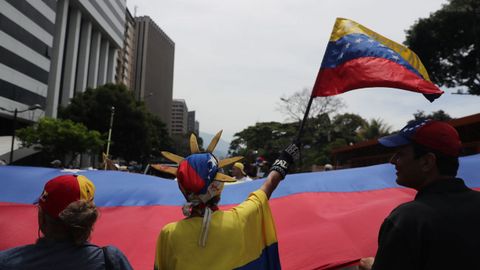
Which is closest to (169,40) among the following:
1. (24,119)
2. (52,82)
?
(52,82)

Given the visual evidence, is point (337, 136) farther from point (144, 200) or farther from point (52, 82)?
point (144, 200)

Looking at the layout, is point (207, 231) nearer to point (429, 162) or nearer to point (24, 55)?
point (429, 162)

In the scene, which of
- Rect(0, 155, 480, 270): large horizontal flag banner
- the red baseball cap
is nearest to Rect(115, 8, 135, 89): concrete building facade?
Rect(0, 155, 480, 270): large horizontal flag banner

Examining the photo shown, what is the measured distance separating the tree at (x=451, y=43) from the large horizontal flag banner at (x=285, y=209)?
24100 millimetres

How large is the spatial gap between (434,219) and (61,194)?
1654 mm

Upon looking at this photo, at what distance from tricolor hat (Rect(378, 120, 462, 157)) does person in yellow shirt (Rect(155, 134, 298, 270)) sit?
2.97 ft

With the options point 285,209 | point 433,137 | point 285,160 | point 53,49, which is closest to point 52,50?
point 53,49

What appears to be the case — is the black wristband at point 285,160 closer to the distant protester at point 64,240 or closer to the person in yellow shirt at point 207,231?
the person in yellow shirt at point 207,231

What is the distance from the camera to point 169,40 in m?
136

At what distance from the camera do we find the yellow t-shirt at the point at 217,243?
2236mm

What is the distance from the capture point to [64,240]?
201cm

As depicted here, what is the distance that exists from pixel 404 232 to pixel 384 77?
6.15 feet

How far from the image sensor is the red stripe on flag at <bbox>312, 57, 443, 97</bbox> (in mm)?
3275

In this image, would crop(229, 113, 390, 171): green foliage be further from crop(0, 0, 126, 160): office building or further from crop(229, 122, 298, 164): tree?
crop(0, 0, 126, 160): office building
